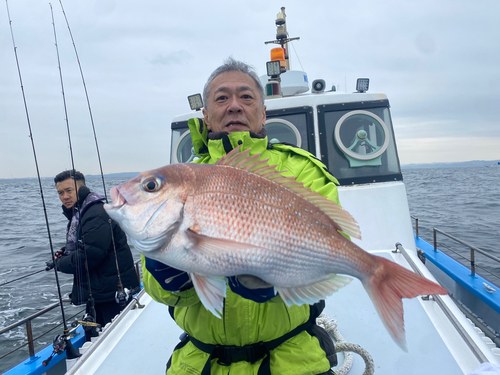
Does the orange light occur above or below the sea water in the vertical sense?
above

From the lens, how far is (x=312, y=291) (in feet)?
4.53

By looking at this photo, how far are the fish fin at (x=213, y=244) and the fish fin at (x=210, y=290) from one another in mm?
150

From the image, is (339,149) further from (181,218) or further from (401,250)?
(181,218)

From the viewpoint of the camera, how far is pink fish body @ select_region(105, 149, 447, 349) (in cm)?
125

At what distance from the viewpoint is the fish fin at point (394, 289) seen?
1.29 m

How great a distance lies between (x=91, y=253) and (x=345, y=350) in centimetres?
335

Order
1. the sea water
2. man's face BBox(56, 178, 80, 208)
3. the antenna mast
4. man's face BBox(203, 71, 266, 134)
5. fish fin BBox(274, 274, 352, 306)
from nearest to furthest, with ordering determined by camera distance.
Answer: fish fin BBox(274, 274, 352, 306), man's face BBox(203, 71, 266, 134), man's face BBox(56, 178, 80, 208), the antenna mast, the sea water

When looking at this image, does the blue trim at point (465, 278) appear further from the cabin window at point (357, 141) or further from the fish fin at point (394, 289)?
the fish fin at point (394, 289)

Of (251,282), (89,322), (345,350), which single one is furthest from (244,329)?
(89,322)

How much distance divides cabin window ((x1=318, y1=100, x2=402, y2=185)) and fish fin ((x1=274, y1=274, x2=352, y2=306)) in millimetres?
3292

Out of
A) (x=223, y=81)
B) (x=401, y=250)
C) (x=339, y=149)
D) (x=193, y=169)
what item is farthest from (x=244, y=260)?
(x=339, y=149)

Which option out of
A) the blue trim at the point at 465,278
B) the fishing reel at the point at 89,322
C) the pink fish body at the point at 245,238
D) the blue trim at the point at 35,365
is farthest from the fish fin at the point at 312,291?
the blue trim at the point at 465,278

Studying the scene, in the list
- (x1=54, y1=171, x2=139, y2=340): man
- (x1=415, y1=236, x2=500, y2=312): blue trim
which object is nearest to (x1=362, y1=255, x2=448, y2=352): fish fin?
(x1=54, y1=171, x2=139, y2=340): man

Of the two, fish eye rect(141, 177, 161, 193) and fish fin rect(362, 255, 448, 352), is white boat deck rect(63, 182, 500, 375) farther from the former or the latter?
fish eye rect(141, 177, 161, 193)
